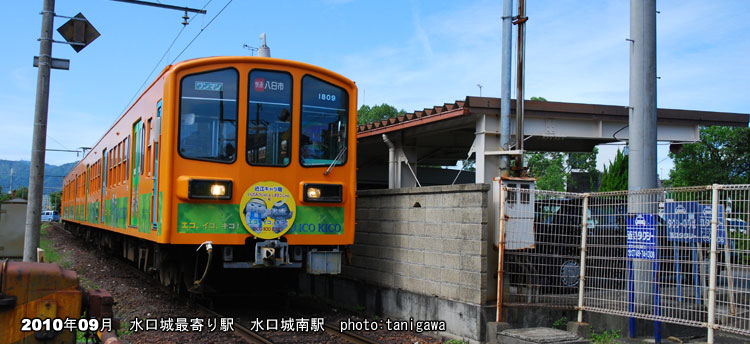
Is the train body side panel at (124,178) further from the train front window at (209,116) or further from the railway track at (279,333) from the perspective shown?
the railway track at (279,333)

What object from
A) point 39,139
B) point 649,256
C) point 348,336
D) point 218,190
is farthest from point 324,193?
point 39,139

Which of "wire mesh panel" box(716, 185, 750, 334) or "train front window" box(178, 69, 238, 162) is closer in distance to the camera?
"wire mesh panel" box(716, 185, 750, 334)

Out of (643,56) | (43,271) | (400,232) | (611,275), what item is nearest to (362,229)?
(400,232)

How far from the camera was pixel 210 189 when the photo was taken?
735cm

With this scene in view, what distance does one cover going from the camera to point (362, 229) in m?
9.61

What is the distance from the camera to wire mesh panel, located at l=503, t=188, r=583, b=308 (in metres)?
6.93

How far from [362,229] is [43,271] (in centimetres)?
604

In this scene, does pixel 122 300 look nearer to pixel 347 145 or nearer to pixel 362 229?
pixel 362 229

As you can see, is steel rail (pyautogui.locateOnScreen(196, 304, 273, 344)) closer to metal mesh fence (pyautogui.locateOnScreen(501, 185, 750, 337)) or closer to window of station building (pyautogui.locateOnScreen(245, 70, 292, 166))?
window of station building (pyautogui.locateOnScreen(245, 70, 292, 166))

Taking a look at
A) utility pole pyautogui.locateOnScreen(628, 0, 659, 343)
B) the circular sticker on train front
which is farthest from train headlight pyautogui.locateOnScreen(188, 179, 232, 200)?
utility pole pyautogui.locateOnScreen(628, 0, 659, 343)

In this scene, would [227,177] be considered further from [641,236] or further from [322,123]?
[641,236]

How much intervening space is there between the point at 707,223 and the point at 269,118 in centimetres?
490

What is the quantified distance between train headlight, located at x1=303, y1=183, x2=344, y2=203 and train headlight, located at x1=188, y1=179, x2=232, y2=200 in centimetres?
95

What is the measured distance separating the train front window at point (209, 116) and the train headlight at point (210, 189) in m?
0.31
